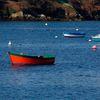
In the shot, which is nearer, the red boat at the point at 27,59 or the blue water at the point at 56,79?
the blue water at the point at 56,79

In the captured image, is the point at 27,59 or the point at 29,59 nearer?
the point at 27,59

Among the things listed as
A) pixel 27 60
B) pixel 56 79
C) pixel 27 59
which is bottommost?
pixel 27 60

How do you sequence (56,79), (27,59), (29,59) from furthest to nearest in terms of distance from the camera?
1. (29,59)
2. (27,59)
3. (56,79)

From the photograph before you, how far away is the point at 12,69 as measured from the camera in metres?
65.7

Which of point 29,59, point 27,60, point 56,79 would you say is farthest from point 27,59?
point 56,79

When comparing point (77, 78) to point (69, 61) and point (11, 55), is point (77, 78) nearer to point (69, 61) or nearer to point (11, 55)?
point (11, 55)

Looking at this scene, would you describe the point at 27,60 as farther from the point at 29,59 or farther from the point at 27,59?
the point at 29,59

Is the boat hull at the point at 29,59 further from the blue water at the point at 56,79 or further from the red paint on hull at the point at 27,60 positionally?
the blue water at the point at 56,79

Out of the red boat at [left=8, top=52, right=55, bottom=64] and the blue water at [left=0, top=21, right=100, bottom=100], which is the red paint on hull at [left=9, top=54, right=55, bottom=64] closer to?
the red boat at [left=8, top=52, right=55, bottom=64]

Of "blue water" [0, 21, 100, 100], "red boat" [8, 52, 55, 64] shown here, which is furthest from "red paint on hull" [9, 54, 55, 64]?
"blue water" [0, 21, 100, 100]

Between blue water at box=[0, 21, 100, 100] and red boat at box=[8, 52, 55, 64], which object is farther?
red boat at box=[8, 52, 55, 64]

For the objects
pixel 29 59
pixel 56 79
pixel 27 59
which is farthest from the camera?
pixel 29 59

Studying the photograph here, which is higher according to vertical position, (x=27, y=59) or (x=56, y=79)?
(x=56, y=79)

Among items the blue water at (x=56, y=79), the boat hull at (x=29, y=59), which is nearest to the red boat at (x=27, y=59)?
the boat hull at (x=29, y=59)
